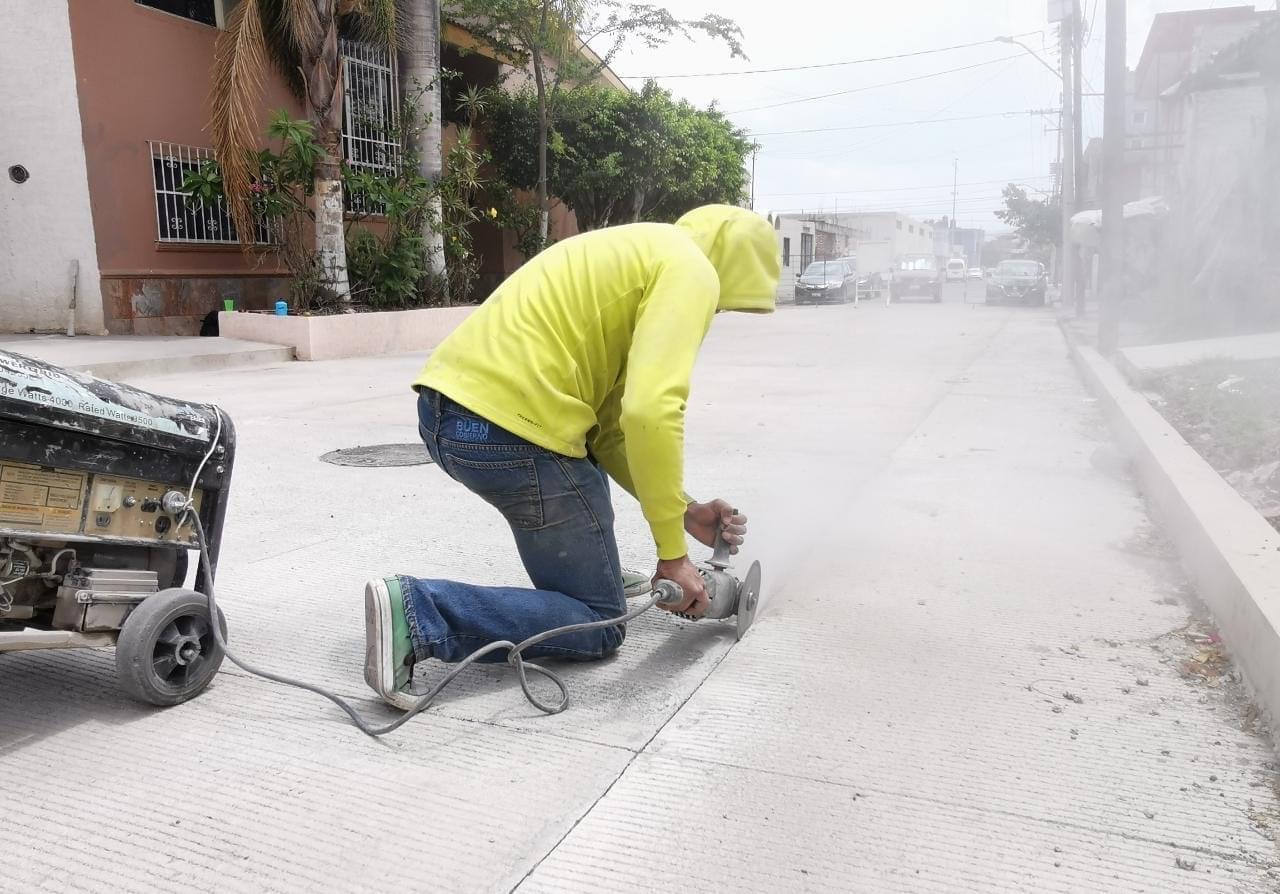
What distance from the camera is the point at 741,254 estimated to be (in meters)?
2.71

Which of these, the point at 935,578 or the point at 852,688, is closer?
the point at 852,688

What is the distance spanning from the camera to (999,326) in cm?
2108

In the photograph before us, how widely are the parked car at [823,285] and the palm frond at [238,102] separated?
952 inches

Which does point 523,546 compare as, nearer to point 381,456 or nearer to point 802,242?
point 381,456

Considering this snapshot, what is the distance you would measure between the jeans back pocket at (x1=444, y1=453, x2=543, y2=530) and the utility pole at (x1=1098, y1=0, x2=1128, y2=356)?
10.6 metres

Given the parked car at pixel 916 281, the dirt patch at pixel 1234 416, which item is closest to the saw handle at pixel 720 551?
the dirt patch at pixel 1234 416

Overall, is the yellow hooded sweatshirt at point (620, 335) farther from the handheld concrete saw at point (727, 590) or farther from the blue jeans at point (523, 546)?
the handheld concrete saw at point (727, 590)

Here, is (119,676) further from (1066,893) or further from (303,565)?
(1066,893)

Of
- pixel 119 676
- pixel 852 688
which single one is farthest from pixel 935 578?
pixel 119 676

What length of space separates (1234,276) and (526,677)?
45.4 ft

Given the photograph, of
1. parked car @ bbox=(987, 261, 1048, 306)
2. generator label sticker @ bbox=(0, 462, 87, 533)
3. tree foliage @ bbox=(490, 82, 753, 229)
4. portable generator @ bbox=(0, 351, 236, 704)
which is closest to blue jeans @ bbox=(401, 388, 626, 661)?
portable generator @ bbox=(0, 351, 236, 704)

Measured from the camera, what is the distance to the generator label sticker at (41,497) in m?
2.29

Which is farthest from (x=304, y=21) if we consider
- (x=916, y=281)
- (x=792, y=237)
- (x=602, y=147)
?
(x=792, y=237)

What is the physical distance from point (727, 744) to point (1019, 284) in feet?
103
